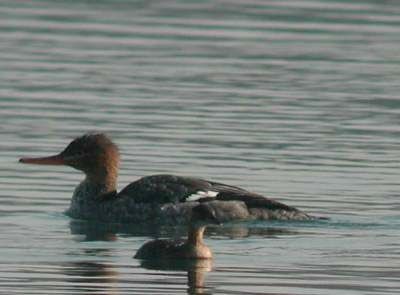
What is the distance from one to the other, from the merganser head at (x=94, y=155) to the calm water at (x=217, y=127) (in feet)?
1.34

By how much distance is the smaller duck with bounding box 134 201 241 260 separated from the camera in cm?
1744

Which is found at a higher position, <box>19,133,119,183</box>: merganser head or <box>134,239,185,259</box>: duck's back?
<box>19,133,119,183</box>: merganser head

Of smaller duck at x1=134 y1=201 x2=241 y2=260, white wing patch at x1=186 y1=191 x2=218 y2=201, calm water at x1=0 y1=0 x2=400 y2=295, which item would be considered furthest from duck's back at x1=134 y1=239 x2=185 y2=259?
white wing patch at x1=186 y1=191 x2=218 y2=201

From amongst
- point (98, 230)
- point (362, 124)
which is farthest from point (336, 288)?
point (362, 124)

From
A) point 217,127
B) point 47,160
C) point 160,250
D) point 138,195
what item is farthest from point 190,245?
point 217,127

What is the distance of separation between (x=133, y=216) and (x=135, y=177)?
1.29m

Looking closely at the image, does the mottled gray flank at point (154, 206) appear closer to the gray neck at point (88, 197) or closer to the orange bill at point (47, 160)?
the gray neck at point (88, 197)

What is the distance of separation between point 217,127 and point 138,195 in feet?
15.2

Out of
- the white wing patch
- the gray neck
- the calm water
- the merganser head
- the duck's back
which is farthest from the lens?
the merganser head

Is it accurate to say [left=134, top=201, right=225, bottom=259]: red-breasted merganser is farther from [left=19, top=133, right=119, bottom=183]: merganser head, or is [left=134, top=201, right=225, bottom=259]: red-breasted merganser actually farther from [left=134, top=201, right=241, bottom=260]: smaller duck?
[left=19, top=133, right=119, bottom=183]: merganser head

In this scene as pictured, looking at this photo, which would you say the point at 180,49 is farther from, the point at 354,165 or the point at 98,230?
the point at 98,230

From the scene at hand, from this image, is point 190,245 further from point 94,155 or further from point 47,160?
point 94,155

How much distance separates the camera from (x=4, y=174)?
21.7 meters

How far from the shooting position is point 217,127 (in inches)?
993
